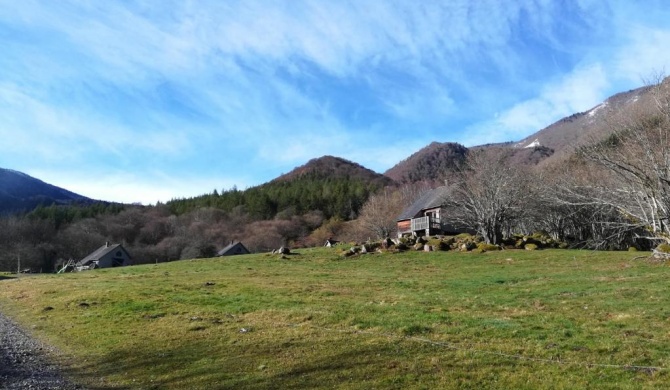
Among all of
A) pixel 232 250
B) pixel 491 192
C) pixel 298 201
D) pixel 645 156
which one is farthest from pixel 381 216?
pixel 298 201

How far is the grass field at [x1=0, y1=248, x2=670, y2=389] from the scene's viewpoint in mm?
9266

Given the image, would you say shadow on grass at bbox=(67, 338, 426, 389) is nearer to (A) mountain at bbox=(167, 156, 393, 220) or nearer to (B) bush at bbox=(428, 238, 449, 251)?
(B) bush at bbox=(428, 238, 449, 251)

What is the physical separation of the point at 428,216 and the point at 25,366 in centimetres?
5911

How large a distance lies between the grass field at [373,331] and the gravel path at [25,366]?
21.8 inches

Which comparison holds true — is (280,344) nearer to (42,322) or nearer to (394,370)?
(394,370)

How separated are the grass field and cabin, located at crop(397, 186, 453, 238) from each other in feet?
131

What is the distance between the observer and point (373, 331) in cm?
1295

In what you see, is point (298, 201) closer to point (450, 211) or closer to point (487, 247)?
point (450, 211)

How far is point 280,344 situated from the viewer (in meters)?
12.4

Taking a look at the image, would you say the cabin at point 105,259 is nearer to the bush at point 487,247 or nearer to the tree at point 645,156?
the bush at point 487,247

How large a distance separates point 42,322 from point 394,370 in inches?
632

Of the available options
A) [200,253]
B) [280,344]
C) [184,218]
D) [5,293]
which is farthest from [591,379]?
[184,218]

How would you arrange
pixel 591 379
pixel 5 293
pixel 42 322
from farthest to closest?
pixel 5 293, pixel 42 322, pixel 591 379

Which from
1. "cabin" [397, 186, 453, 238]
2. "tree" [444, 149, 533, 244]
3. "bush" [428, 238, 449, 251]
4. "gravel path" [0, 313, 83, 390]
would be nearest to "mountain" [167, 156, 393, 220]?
"cabin" [397, 186, 453, 238]
